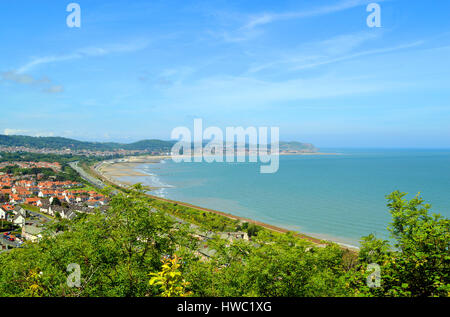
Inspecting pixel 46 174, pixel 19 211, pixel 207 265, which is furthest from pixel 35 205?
pixel 207 265

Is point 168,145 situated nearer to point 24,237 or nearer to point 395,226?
point 24,237

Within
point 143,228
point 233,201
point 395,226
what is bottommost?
point 233,201

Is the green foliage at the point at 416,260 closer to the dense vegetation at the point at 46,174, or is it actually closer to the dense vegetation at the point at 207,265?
the dense vegetation at the point at 207,265

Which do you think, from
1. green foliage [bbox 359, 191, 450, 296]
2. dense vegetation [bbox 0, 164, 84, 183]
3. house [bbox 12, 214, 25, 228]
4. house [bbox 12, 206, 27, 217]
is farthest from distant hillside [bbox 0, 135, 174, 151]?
green foliage [bbox 359, 191, 450, 296]

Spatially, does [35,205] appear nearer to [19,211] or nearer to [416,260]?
[19,211]

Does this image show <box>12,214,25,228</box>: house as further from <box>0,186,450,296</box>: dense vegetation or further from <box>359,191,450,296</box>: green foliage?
<box>359,191,450,296</box>: green foliage
